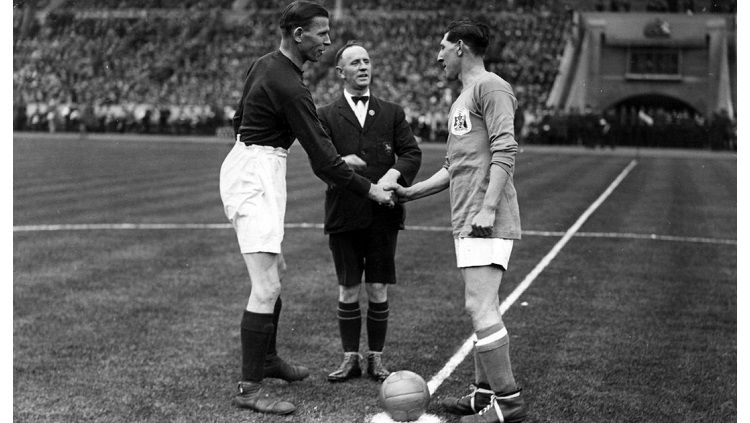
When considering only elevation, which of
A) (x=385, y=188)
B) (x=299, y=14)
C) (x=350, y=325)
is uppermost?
(x=299, y=14)

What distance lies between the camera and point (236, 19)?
54.4 metres

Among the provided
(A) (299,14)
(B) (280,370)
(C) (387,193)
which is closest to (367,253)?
(C) (387,193)

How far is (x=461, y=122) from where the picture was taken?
5070 mm

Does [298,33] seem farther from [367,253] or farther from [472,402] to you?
[472,402]

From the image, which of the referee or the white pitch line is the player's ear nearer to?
the referee

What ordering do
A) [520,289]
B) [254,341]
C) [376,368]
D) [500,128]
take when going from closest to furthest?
[500,128] → [254,341] → [376,368] → [520,289]

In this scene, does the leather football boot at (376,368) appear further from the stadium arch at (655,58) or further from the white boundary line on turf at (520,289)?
the stadium arch at (655,58)

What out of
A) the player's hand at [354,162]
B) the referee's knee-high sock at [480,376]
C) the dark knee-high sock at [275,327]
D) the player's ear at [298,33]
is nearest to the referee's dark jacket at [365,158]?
the player's hand at [354,162]

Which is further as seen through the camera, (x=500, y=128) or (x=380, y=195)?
(x=380, y=195)

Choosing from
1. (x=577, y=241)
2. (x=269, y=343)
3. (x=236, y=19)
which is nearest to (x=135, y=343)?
(x=269, y=343)

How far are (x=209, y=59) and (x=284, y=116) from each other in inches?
1865

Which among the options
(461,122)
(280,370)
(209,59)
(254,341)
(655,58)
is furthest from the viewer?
(209,59)

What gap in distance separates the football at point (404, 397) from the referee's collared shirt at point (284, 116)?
1.20m

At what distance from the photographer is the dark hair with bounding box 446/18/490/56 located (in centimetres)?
502
